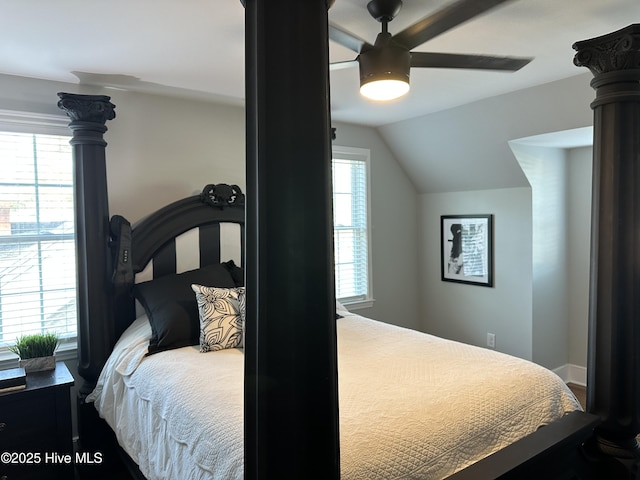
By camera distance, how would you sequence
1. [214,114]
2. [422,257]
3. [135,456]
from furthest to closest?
[422,257] → [214,114] → [135,456]

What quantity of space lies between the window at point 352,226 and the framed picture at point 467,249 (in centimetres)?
82

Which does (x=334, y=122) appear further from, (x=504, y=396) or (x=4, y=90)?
(x=504, y=396)

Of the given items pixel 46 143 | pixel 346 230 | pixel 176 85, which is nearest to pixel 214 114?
pixel 176 85

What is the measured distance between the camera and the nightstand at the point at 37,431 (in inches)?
90.3

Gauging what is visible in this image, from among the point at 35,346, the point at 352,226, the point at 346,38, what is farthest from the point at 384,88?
the point at 352,226

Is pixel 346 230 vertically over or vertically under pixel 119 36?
under

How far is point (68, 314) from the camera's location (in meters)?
2.99

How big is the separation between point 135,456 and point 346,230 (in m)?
2.70

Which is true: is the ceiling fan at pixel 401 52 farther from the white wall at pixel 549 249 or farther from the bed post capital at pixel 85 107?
the white wall at pixel 549 249

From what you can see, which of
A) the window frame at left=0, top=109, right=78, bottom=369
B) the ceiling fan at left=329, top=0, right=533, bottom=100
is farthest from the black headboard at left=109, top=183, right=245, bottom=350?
the ceiling fan at left=329, top=0, right=533, bottom=100

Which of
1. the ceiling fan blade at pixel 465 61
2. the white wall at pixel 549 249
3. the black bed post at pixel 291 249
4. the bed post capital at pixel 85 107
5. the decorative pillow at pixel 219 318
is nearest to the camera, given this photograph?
the black bed post at pixel 291 249

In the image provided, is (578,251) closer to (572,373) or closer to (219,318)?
(572,373)

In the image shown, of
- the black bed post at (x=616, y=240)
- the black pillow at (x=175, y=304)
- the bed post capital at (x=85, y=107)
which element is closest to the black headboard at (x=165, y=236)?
the black pillow at (x=175, y=304)

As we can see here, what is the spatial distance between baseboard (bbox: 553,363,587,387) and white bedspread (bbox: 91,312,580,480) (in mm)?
2465
